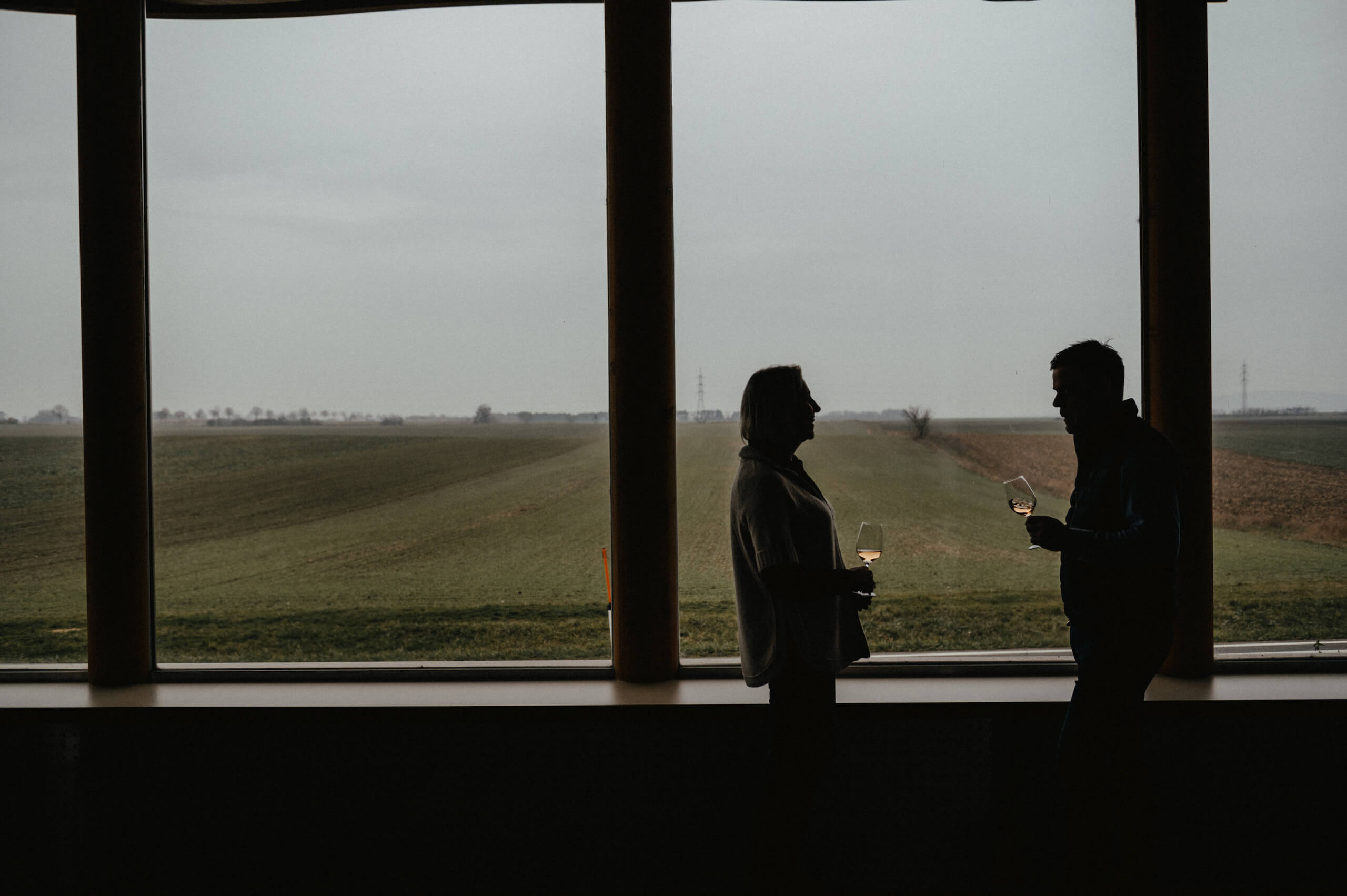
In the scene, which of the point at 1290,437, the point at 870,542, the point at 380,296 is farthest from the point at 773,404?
the point at 1290,437

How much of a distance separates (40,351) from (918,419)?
3353 mm

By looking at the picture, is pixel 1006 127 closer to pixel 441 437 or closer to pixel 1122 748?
pixel 1122 748

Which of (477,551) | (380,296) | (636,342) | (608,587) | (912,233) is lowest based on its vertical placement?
(608,587)

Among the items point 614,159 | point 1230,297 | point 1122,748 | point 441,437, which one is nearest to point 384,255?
point 441,437

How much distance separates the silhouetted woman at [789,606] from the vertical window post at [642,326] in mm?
877

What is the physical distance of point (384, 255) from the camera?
2.90 meters

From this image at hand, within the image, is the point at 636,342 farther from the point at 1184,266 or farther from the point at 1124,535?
the point at 1184,266

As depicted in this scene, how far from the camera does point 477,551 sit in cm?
297

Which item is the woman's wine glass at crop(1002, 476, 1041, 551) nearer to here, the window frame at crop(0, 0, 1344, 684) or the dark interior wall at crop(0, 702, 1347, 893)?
the dark interior wall at crop(0, 702, 1347, 893)

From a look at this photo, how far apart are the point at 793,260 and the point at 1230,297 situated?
1616 millimetres

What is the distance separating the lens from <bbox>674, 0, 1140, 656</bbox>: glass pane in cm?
280

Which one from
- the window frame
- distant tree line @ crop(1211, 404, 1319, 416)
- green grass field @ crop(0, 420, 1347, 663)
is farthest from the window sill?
distant tree line @ crop(1211, 404, 1319, 416)

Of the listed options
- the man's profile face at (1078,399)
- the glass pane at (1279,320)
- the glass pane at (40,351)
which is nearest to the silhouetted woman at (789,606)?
the man's profile face at (1078,399)

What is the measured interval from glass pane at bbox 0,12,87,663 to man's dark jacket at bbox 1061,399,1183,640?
3.34 meters
